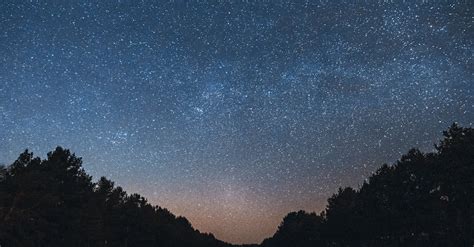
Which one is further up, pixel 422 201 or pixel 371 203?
pixel 371 203

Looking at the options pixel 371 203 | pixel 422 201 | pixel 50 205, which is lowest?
pixel 50 205

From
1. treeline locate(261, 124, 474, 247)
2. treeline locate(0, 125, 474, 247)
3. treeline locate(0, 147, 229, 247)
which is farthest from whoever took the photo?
treeline locate(261, 124, 474, 247)

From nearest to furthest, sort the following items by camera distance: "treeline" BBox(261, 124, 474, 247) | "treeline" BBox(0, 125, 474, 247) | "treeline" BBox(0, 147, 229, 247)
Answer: "treeline" BBox(0, 147, 229, 247)
"treeline" BBox(0, 125, 474, 247)
"treeline" BBox(261, 124, 474, 247)

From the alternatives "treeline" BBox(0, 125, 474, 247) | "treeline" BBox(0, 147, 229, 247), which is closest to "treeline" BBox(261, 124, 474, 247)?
"treeline" BBox(0, 125, 474, 247)

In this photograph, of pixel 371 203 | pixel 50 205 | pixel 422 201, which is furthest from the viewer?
pixel 371 203

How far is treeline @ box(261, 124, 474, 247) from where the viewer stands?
42750 millimetres

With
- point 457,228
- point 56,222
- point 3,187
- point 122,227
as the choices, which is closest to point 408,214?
point 457,228

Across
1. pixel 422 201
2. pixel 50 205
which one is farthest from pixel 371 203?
pixel 50 205

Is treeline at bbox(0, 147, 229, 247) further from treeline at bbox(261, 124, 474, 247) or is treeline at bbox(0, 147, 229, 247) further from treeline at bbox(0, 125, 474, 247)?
treeline at bbox(261, 124, 474, 247)

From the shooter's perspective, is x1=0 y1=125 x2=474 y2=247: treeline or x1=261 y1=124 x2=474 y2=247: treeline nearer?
x1=0 y1=125 x2=474 y2=247: treeline

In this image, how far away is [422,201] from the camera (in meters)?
48.5

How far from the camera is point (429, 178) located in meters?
48.8

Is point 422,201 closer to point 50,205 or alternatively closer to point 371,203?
point 371,203

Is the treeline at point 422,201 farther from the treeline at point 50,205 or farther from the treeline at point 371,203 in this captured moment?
the treeline at point 50,205
